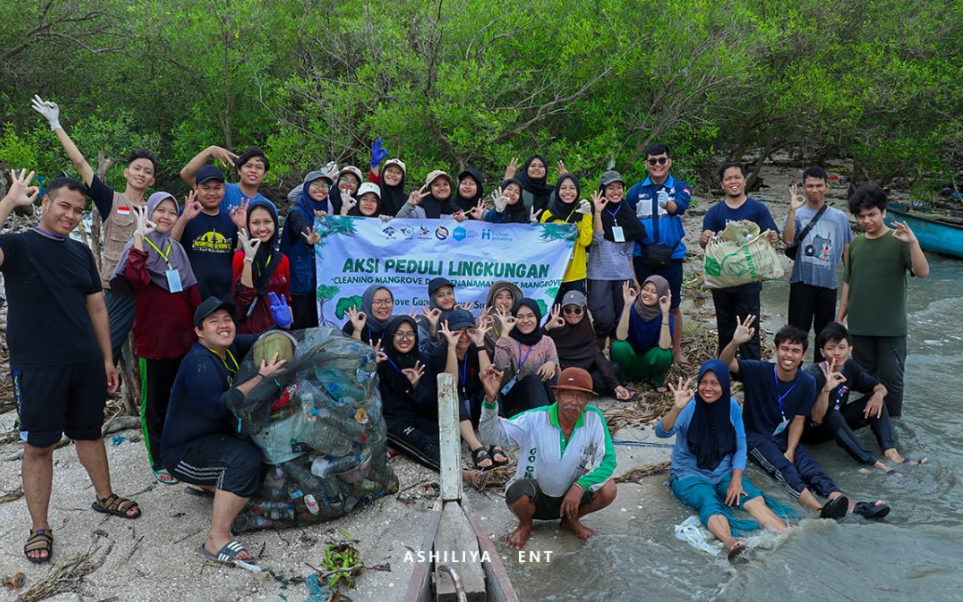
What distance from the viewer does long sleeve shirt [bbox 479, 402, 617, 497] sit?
4.71 metres

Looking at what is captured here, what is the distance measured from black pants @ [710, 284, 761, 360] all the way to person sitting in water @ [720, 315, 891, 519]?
1.13 m

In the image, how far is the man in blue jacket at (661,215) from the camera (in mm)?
7227

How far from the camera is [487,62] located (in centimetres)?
960

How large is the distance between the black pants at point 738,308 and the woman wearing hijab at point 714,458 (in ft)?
6.22

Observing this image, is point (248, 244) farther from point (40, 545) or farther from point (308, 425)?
point (40, 545)

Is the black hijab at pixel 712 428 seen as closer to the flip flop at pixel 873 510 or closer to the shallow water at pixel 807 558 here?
the shallow water at pixel 807 558

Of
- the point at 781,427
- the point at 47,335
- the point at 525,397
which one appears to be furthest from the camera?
the point at 525,397

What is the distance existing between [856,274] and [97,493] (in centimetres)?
Result: 632

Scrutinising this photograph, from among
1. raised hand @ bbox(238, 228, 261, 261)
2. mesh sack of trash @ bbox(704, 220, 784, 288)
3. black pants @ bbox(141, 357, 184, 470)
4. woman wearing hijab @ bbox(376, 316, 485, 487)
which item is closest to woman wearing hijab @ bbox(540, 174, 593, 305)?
mesh sack of trash @ bbox(704, 220, 784, 288)

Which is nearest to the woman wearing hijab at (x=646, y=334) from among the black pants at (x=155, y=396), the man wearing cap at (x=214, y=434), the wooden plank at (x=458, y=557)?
the wooden plank at (x=458, y=557)

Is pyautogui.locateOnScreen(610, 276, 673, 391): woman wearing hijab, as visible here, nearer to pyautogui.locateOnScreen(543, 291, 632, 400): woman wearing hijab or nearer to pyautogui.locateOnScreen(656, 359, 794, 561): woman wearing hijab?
pyautogui.locateOnScreen(543, 291, 632, 400): woman wearing hijab

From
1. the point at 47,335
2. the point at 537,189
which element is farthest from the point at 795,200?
the point at 47,335

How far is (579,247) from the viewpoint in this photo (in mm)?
7441

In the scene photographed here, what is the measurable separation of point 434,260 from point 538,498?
316cm
